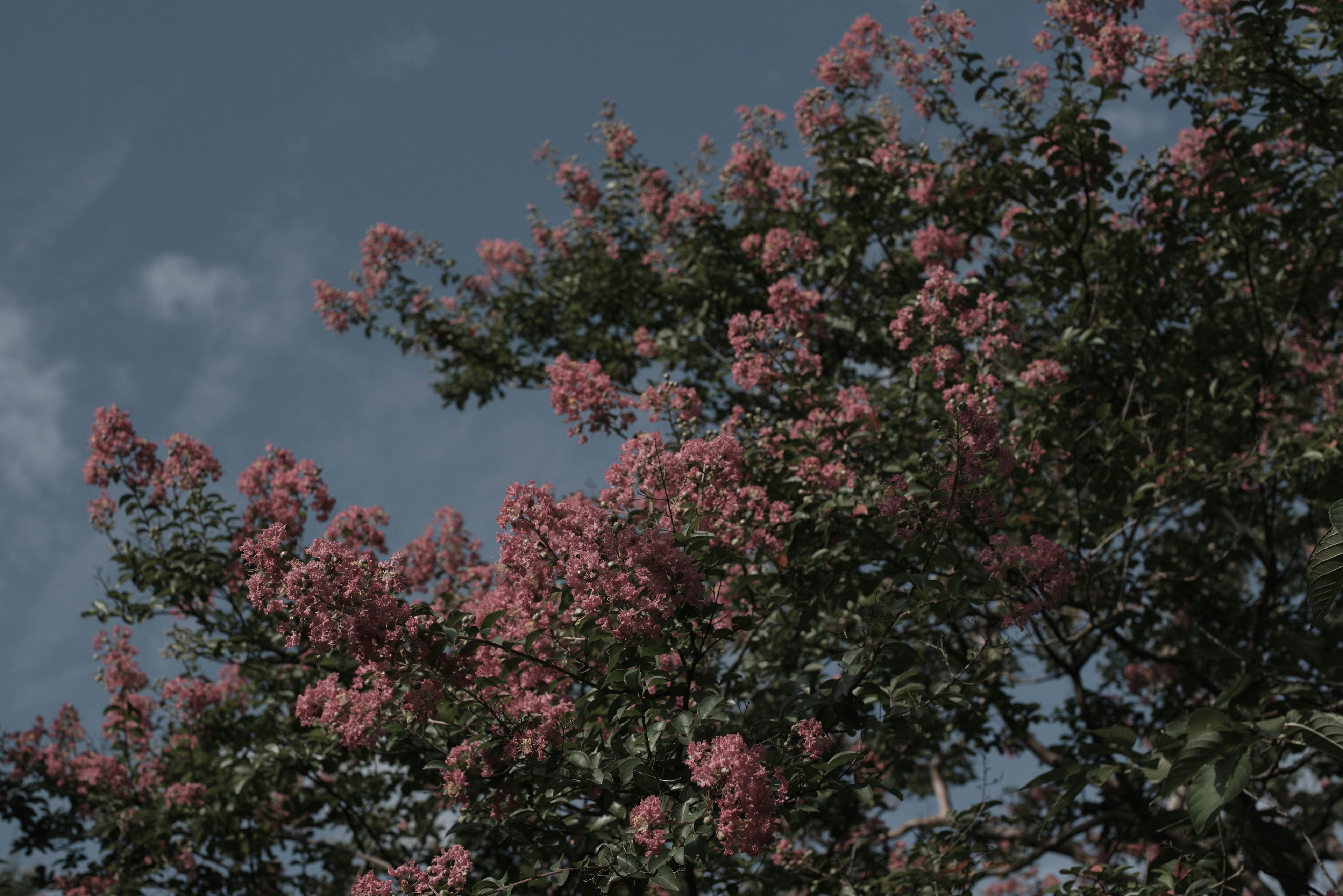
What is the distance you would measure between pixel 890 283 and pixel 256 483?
5070 millimetres

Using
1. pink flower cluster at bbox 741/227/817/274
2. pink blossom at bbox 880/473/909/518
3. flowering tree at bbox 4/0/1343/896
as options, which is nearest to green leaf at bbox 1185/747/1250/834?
flowering tree at bbox 4/0/1343/896

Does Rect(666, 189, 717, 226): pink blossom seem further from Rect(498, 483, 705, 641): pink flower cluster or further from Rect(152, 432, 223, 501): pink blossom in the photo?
Rect(498, 483, 705, 641): pink flower cluster

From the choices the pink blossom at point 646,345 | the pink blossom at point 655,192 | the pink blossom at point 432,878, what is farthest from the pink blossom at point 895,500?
the pink blossom at point 655,192

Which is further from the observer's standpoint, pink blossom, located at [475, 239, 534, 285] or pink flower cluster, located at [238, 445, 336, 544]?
pink blossom, located at [475, 239, 534, 285]

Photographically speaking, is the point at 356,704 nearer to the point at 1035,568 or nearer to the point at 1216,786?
the point at 1035,568

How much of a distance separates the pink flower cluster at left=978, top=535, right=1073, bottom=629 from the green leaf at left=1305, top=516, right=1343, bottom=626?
1472mm

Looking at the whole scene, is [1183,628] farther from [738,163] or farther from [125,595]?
[125,595]

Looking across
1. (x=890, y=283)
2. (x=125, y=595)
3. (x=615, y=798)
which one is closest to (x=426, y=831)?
(x=125, y=595)

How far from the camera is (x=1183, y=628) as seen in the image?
730 centimetres

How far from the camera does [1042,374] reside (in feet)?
17.1

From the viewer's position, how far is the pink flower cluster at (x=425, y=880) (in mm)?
2953

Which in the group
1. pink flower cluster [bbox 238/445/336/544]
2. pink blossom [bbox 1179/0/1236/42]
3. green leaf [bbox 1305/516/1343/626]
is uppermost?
pink blossom [bbox 1179/0/1236/42]

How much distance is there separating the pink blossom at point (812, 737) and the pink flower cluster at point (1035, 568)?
100 centimetres

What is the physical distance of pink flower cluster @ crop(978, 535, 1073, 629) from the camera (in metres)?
3.58
